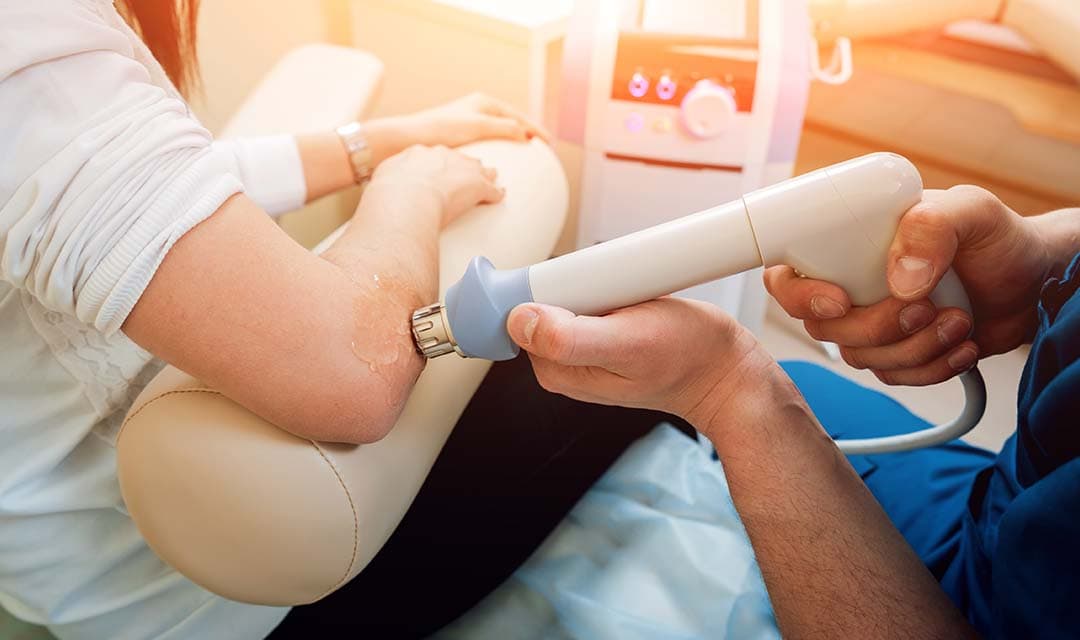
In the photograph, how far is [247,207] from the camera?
21.0 inches

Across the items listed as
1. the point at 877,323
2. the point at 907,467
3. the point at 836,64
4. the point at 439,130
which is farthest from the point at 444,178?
the point at 836,64

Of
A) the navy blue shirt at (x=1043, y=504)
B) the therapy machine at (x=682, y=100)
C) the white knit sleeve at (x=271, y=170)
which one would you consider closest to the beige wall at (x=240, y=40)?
the white knit sleeve at (x=271, y=170)

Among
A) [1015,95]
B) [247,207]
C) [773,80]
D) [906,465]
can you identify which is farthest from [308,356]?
[1015,95]

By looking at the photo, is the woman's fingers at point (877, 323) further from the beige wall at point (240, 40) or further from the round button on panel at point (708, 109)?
the beige wall at point (240, 40)

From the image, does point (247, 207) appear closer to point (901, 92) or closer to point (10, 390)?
point (10, 390)

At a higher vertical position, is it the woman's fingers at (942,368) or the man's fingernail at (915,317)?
the man's fingernail at (915,317)

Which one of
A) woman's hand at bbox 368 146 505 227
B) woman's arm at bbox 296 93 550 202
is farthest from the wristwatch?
woman's hand at bbox 368 146 505 227

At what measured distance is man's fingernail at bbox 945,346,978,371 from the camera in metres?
0.65

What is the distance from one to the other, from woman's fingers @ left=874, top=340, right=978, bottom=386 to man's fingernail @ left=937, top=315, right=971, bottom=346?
2 cm

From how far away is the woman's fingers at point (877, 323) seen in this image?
1.97 feet

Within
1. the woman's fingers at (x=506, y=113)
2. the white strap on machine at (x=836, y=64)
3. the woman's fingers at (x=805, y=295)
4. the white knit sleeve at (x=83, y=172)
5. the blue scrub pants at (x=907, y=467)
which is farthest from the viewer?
the white strap on machine at (x=836, y=64)

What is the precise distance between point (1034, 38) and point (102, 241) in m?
1.33

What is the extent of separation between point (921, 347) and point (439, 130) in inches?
22.1

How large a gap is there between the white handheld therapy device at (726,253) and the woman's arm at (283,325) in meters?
0.06
